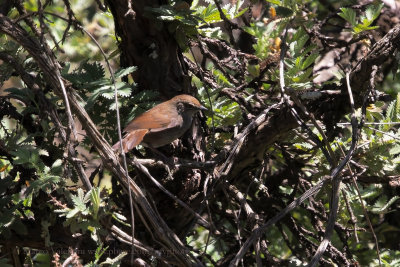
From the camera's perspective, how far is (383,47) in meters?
2.95

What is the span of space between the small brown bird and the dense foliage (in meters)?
0.07

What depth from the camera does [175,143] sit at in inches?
143

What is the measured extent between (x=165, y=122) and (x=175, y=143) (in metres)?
0.16

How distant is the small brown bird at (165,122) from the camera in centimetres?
337

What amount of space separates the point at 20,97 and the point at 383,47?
7.14ft

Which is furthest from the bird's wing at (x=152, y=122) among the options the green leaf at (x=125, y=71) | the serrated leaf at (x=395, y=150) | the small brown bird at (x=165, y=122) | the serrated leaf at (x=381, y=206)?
the serrated leaf at (x=381, y=206)

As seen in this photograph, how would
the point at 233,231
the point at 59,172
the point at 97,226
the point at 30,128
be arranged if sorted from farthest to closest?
1. the point at 233,231
2. the point at 30,128
3. the point at 59,172
4. the point at 97,226

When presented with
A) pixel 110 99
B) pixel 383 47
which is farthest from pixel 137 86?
pixel 383 47

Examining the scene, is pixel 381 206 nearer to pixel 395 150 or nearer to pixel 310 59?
pixel 395 150

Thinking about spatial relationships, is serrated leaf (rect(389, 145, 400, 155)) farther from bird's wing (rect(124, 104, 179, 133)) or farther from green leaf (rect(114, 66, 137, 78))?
green leaf (rect(114, 66, 137, 78))

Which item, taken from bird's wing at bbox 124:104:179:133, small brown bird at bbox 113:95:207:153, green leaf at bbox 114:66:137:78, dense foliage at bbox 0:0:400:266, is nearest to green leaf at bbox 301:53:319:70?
dense foliage at bbox 0:0:400:266

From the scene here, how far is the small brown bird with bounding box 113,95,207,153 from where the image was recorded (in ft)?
11.0

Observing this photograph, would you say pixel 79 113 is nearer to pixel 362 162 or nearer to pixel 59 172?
pixel 59 172

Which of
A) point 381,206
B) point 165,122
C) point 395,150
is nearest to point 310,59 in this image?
point 395,150
